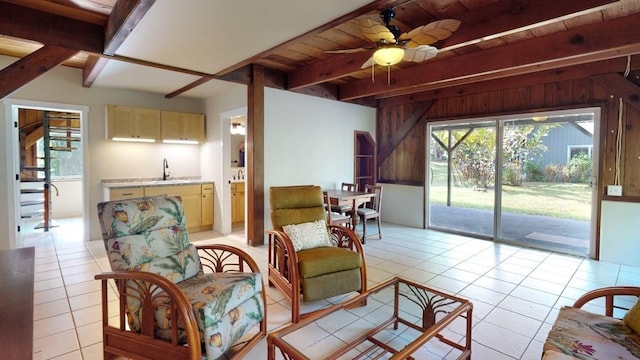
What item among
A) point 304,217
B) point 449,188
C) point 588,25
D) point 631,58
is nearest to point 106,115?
point 304,217

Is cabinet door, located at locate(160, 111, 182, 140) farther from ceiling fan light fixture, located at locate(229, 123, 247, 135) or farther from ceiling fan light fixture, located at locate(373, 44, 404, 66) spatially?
ceiling fan light fixture, located at locate(373, 44, 404, 66)

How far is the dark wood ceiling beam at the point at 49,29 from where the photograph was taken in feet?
8.55

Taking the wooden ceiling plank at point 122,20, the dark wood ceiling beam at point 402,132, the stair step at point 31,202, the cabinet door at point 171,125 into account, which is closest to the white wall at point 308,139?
the dark wood ceiling beam at point 402,132

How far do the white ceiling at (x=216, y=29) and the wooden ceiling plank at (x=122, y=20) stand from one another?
11 cm

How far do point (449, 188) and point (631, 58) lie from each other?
9.32 feet

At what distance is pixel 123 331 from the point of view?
1.82 meters

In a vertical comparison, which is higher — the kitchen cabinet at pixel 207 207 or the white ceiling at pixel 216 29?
the white ceiling at pixel 216 29

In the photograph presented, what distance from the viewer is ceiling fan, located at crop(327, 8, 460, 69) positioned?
229 cm

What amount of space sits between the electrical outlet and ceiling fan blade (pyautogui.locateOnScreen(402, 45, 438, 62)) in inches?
126

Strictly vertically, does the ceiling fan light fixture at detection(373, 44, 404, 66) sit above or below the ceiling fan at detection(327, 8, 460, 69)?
below

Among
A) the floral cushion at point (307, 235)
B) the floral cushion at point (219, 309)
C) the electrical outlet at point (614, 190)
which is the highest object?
the electrical outlet at point (614, 190)

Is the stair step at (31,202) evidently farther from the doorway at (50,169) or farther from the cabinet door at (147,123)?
the cabinet door at (147,123)

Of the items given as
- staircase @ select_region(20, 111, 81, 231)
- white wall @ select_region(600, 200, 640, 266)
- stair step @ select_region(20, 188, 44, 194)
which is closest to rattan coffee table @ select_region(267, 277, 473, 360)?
white wall @ select_region(600, 200, 640, 266)

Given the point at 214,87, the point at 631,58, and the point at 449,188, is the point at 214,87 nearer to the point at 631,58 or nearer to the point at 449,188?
the point at 449,188
